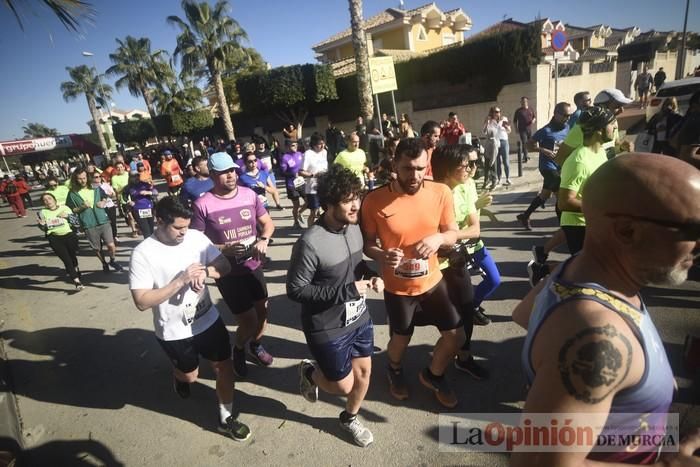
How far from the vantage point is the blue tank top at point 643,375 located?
1.05 metres

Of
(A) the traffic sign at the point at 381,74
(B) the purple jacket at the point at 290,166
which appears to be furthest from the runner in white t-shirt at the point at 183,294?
(A) the traffic sign at the point at 381,74

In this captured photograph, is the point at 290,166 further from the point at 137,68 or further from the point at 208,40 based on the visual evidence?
the point at 137,68

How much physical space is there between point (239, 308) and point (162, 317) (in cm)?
80

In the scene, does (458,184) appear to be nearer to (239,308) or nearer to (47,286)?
(239,308)

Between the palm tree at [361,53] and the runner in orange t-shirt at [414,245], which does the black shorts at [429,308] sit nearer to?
the runner in orange t-shirt at [414,245]

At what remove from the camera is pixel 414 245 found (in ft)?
8.61

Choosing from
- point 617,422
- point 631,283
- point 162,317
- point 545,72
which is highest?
point 545,72

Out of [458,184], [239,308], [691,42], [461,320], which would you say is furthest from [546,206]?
[691,42]

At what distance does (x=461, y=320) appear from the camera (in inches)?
→ 112

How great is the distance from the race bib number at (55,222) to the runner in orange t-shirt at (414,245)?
6.27m

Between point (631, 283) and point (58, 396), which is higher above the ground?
point (631, 283)

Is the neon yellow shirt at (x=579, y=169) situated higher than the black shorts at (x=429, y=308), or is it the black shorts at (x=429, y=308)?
the neon yellow shirt at (x=579, y=169)

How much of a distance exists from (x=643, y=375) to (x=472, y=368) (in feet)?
7.47

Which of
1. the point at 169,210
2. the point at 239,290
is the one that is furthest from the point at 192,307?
the point at 169,210
